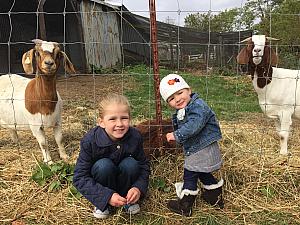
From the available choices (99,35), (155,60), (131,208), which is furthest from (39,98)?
(99,35)

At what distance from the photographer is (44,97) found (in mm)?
4250

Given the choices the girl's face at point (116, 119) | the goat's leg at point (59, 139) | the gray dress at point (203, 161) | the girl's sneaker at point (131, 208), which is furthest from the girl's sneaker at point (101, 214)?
the goat's leg at point (59, 139)

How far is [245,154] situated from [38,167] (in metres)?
2.17

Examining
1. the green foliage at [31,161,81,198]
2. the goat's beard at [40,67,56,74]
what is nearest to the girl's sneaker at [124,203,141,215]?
the green foliage at [31,161,81,198]

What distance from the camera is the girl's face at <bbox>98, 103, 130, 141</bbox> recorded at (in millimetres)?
2865

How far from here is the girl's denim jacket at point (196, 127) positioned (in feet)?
9.61

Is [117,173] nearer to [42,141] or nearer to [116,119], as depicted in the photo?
[116,119]

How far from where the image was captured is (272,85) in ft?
15.5

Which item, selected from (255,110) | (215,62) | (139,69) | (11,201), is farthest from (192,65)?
(11,201)

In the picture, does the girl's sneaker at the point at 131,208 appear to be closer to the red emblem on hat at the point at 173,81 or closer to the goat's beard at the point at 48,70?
the red emblem on hat at the point at 173,81

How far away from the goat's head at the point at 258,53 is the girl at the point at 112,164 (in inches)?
87.0

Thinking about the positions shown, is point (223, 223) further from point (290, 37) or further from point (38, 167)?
point (290, 37)

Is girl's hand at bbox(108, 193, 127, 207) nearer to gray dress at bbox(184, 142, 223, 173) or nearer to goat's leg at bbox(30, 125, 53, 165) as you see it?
gray dress at bbox(184, 142, 223, 173)

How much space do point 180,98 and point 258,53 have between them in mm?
2008
